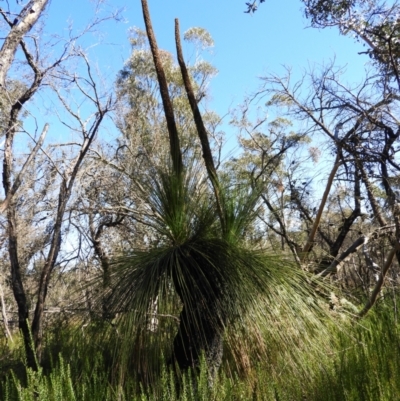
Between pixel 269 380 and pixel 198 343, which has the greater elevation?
pixel 198 343

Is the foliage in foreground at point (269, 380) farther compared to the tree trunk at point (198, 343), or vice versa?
the tree trunk at point (198, 343)

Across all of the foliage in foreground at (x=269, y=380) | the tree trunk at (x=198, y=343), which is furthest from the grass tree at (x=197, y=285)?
the foliage in foreground at (x=269, y=380)

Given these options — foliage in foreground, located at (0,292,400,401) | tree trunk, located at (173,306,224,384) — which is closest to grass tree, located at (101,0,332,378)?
tree trunk, located at (173,306,224,384)

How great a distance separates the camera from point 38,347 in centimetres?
327

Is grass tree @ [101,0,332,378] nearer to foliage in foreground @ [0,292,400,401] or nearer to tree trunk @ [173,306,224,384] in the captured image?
tree trunk @ [173,306,224,384]

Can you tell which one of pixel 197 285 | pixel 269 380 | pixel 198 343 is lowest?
pixel 269 380

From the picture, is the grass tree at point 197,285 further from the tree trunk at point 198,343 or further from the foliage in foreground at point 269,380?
the foliage in foreground at point 269,380

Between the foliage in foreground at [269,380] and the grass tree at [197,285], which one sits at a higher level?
the grass tree at [197,285]

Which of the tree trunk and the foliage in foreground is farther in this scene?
the tree trunk

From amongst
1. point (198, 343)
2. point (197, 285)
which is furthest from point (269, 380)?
point (197, 285)

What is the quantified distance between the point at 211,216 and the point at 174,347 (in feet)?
2.17

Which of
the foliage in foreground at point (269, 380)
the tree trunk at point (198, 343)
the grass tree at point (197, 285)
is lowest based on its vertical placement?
the foliage in foreground at point (269, 380)

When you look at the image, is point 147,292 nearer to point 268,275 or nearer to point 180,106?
point 268,275

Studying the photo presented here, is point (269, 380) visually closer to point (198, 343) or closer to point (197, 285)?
point (198, 343)
